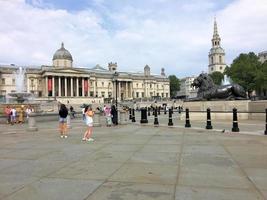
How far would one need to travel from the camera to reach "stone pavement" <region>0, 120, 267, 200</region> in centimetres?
651

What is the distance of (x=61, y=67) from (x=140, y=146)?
5128 inches

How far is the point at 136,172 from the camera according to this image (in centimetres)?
837

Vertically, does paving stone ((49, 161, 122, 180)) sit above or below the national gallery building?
below

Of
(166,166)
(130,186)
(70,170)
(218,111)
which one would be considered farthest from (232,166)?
(218,111)

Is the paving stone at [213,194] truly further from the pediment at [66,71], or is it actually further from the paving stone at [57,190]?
the pediment at [66,71]

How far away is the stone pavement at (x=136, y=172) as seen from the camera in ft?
21.4

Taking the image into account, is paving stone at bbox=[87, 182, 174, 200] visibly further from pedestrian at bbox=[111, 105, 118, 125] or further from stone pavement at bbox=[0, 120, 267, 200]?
pedestrian at bbox=[111, 105, 118, 125]

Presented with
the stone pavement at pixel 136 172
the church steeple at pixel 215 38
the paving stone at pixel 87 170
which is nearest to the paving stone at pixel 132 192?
the stone pavement at pixel 136 172

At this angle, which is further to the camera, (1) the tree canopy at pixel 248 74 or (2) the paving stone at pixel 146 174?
(1) the tree canopy at pixel 248 74

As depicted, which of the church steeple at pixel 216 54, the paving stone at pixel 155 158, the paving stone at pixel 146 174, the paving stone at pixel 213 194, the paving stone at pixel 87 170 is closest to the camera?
the paving stone at pixel 213 194

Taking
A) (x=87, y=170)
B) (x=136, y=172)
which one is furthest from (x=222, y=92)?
(x=87, y=170)

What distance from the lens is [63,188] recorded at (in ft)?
22.7

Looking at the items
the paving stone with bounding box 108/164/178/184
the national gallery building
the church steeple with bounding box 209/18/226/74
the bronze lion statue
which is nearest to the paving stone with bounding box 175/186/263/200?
the paving stone with bounding box 108/164/178/184

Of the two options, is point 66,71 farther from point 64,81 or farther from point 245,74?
point 245,74
